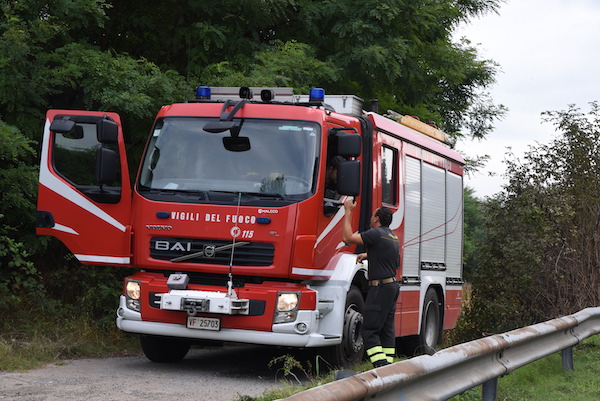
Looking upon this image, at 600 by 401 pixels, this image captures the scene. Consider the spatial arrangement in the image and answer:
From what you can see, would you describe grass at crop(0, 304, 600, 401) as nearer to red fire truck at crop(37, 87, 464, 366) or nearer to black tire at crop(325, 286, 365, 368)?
black tire at crop(325, 286, 365, 368)

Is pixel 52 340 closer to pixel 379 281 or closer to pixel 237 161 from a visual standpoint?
pixel 237 161

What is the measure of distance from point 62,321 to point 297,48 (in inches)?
241

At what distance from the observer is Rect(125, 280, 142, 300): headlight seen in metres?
10.6

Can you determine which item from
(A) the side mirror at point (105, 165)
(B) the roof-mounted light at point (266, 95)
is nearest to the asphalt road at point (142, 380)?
(A) the side mirror at point (105, 165)

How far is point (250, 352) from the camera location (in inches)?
538

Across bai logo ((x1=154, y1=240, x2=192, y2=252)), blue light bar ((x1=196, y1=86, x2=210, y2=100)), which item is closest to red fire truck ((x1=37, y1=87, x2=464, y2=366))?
bai logo ((x1=154, y1=240, x2=192, y2=252))

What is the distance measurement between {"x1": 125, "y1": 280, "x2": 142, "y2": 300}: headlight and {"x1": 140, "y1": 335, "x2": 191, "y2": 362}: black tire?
0.81 meters

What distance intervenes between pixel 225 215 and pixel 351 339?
2.04 metres

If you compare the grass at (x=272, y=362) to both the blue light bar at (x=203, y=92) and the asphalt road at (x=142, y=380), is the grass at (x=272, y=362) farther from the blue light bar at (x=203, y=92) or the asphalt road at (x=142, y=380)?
the blue light bar at (x=203, y=92)

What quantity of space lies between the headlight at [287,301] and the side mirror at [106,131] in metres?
2.39

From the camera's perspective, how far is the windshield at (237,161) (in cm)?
1052

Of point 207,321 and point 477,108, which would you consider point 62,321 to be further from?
point 477,108

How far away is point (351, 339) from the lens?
36.3 feet

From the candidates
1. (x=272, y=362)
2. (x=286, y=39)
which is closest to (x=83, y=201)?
(x=272, y=362)
